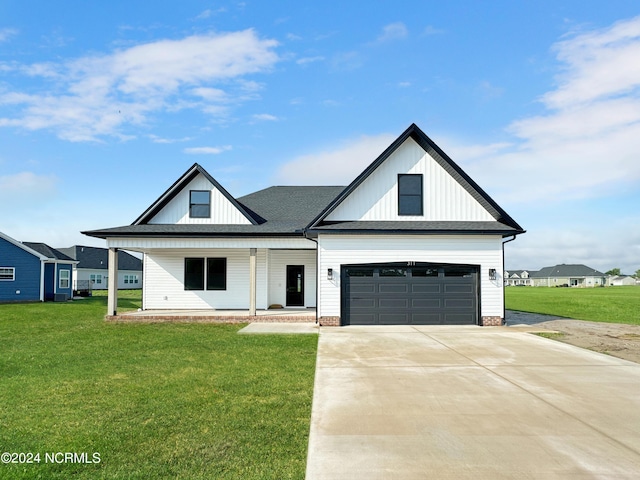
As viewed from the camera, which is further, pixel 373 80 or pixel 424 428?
pixel 373 80

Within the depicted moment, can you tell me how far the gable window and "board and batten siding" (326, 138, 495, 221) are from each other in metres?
0.18

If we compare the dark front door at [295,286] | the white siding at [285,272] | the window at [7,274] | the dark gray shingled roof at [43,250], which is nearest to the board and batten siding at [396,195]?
the white siding at [285,272]

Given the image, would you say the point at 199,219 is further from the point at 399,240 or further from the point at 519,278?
the point at 519,278

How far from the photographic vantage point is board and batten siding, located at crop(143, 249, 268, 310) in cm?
1941

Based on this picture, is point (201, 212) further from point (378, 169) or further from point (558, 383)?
point (558, 383)

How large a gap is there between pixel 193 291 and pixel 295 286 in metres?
4.83

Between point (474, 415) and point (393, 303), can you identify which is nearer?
point (474, 415)

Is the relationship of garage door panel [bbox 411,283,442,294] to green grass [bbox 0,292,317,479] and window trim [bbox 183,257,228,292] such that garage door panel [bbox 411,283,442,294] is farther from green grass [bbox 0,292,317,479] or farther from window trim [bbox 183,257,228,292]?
window trim [bbox 183,257,228,292]

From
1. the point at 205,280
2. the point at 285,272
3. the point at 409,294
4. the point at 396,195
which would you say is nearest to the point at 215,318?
the point at 205,280

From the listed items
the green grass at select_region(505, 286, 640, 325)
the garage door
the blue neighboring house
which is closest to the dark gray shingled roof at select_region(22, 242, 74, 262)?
the blue neighboring house

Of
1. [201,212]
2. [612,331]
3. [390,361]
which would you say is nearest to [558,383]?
[390,361]

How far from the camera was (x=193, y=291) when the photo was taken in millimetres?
19594

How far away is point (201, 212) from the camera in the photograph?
1870cm

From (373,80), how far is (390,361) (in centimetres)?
1044
